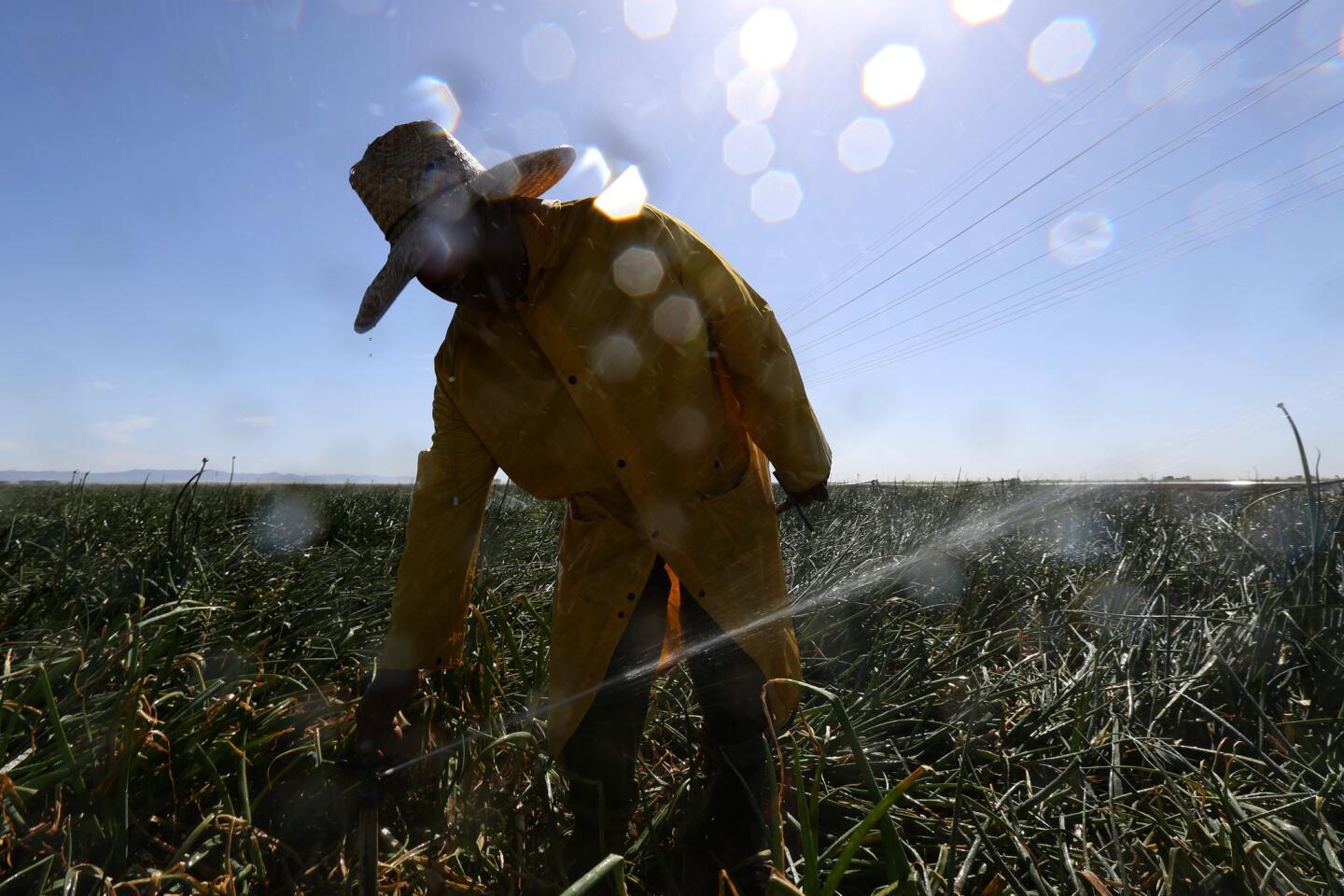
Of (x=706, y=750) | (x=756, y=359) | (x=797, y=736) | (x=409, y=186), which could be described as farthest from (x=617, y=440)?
(x=797, y=736)

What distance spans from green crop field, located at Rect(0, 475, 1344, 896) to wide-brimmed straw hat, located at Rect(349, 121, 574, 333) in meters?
1.06

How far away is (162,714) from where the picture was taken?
1562 millimetres

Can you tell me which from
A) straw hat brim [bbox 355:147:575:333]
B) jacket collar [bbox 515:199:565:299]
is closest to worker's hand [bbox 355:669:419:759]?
straw hat brim [bbox 355:147:575:333]

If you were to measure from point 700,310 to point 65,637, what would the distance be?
2.09 meters

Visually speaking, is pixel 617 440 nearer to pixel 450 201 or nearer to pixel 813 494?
pixel 813 494

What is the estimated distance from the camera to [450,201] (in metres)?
1.39

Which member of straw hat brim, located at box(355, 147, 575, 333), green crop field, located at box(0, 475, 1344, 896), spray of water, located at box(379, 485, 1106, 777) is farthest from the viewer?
spray of water, located at box(379, 485, 1106, 777)

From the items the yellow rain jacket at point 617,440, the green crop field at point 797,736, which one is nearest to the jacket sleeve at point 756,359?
the yellow rain jacket at point 617,440

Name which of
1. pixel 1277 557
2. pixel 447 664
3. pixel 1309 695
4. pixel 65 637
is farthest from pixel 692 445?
pixel 1277 557

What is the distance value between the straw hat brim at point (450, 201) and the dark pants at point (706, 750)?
94 centimetres

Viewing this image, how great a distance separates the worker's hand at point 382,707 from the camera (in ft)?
4.69

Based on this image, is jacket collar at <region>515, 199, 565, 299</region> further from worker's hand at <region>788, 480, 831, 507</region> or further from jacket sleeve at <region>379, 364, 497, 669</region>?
worker's hand at <region>788, 480, 831, 507</region>

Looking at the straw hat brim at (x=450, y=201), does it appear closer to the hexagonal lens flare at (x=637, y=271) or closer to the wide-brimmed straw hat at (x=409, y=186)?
the wide-brimmed straw hat at (x=409, y=186)

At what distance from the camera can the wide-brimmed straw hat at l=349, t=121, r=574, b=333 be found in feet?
4.61
